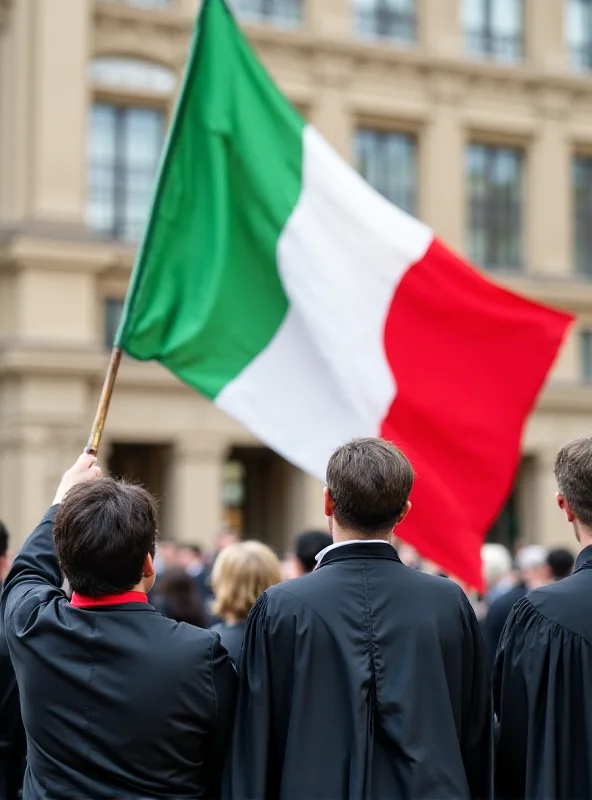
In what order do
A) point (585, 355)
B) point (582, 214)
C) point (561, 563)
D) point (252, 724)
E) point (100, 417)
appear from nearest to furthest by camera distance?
point (252, 724) → point (100, 417) → point (561, 563) → point (585, 355) → point (582, 214)

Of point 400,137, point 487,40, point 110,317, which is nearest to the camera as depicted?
point 110,317

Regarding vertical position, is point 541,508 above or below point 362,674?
below

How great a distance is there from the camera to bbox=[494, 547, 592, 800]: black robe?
3328mm

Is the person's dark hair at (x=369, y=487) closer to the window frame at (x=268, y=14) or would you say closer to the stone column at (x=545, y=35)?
the window frame at (x=268, y=14)

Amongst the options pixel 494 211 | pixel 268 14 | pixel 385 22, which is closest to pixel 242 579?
pixel 268 14

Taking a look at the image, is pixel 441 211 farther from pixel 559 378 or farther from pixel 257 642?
pixel 257 642

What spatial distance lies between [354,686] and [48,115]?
2064 cm

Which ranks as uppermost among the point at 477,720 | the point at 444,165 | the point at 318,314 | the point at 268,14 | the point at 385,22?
the point at 385,22

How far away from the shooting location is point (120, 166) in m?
24.0

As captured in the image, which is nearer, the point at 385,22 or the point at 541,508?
the point at 385,22

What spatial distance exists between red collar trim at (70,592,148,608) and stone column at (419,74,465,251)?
932 inches

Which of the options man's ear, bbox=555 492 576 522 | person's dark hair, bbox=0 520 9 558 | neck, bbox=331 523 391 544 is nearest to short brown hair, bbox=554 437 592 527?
man's ear, bbox=555 492 576 522

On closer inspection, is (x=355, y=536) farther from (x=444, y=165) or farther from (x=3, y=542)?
(x=444, y=165)

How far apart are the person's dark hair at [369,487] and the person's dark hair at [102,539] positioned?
54 centimetres
